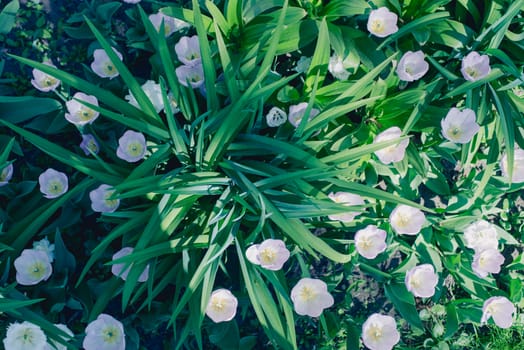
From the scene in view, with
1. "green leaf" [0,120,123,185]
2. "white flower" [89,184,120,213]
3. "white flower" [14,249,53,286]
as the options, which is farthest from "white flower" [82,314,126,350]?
"green leaf" [0,120,123,185]

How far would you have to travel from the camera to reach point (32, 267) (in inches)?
72.9

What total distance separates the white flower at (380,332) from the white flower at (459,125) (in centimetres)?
76

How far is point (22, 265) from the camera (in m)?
1.83

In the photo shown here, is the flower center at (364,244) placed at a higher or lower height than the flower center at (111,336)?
higher

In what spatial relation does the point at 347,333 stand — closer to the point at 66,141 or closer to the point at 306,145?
the point at 306,145

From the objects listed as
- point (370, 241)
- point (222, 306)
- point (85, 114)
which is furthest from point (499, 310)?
point (85, 114)

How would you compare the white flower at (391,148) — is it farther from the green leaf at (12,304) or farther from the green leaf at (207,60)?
the green leaf at (12,304)

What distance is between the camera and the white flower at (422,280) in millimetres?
1931

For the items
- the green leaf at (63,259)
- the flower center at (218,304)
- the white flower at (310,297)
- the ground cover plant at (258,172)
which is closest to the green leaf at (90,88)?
the ground cover plant at (258,172)

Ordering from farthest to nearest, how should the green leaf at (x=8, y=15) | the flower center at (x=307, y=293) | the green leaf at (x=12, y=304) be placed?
the green leaf at (x=8, y=15), the flower center at (x=307, y=293), the green leaf at (x=12, y=304)

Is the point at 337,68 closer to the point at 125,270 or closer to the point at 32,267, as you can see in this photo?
the point at 125,270

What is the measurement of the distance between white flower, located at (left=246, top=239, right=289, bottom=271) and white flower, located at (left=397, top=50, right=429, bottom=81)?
2.70ft

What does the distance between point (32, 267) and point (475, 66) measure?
6.17 feet

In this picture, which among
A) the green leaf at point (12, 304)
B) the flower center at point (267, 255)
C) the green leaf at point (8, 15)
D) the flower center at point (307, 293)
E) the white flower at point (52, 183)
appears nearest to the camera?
the green leaf at point (12, 304)
